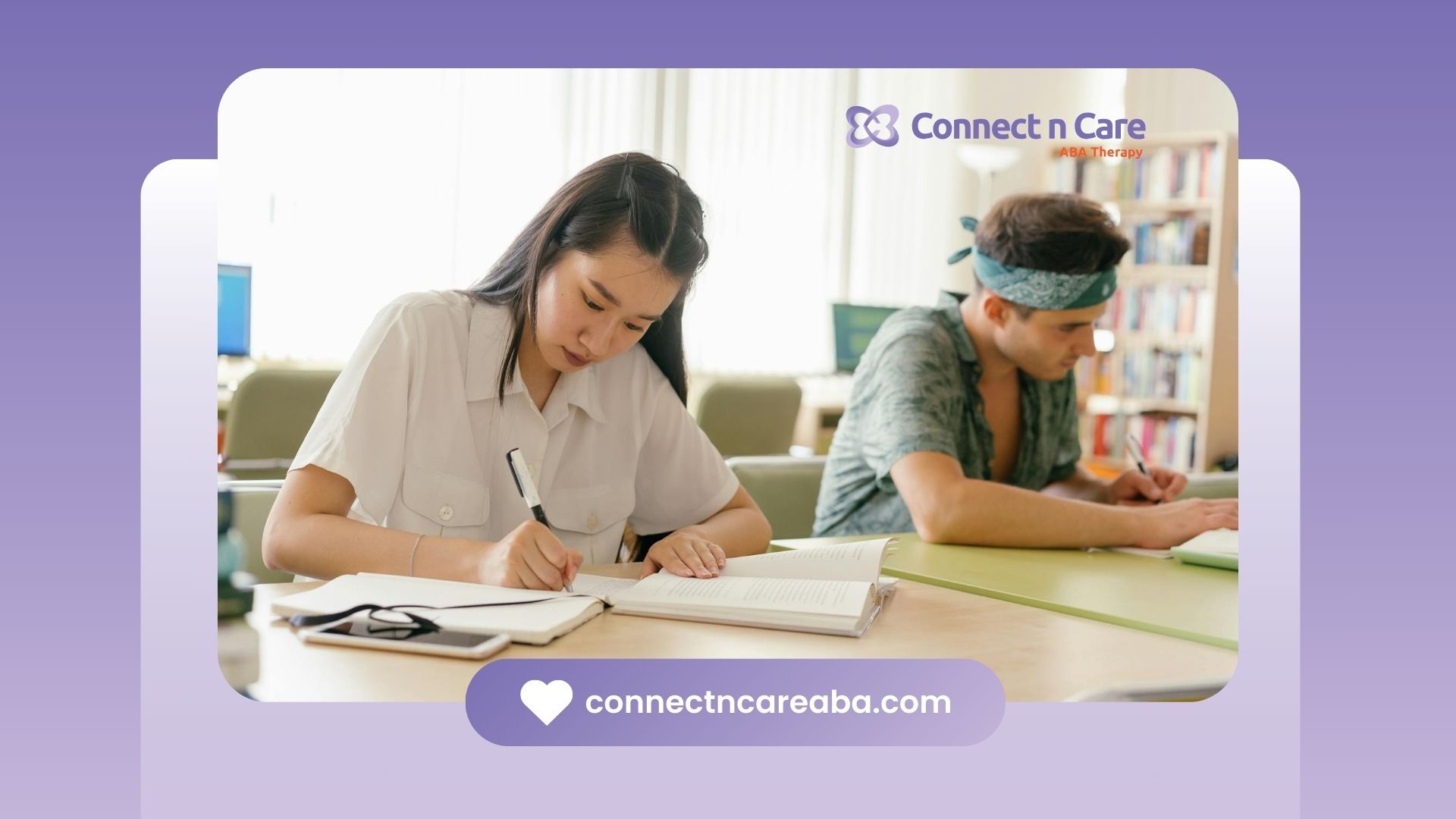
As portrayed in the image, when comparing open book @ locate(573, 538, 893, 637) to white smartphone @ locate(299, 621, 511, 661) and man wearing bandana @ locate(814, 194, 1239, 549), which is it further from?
man wearing bandana @ locate(814, 194, 1239, 549)

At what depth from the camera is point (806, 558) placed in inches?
58.4

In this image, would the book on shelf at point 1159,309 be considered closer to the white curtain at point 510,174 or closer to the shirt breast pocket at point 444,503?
the white curtain at point 510,174

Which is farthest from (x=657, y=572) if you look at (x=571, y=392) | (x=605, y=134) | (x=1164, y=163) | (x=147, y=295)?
(x=1164, y=163)

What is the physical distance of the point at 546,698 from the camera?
1.23 meters

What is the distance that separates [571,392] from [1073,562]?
694 mm

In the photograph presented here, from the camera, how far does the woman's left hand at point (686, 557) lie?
143 centimetres

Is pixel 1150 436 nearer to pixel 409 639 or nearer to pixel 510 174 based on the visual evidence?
pixel 510 174

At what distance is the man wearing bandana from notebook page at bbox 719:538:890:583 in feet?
1.11

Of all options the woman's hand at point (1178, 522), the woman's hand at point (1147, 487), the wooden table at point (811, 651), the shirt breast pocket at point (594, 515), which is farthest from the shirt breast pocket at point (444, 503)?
the woman's hand at point (1147, 487)

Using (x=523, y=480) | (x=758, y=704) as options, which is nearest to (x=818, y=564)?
(x=758, y=704)

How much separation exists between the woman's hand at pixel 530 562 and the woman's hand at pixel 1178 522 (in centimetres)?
87

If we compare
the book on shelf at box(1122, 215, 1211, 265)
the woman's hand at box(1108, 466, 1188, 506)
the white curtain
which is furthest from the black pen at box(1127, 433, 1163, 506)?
the white curtain

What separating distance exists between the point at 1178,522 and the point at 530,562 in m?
0.95

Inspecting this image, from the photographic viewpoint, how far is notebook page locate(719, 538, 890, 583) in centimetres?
145
